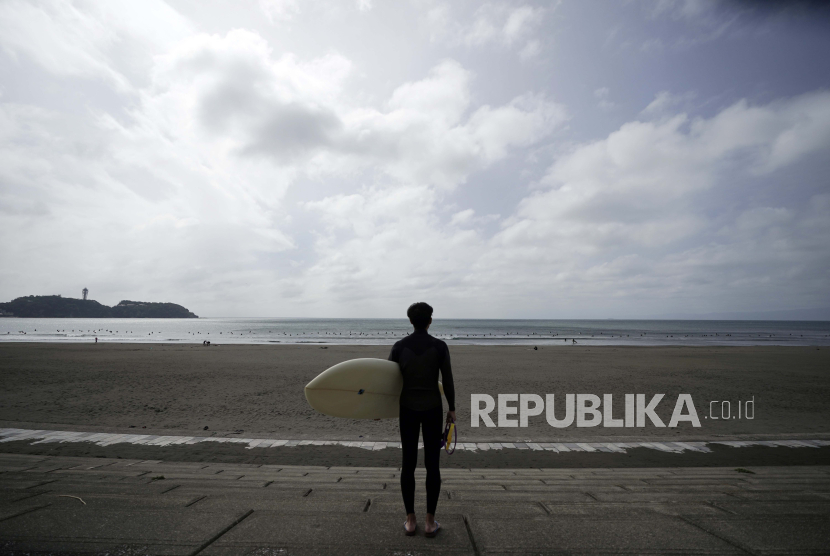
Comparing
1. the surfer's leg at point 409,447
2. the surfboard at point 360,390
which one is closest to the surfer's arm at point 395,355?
the surfboard at point 360,390

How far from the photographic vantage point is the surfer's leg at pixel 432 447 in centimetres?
306

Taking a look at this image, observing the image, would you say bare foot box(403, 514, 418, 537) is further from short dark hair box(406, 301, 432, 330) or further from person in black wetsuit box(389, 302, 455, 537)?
short dark hair box(406, 301, 432, 330)

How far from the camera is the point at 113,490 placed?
3629 mm

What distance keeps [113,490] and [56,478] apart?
2.74ft

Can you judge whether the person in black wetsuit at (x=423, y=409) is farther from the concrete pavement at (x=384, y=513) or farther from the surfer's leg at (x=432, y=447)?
the concrete pavement at (x=384, y=513)

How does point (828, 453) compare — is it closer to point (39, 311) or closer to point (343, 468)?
point (343, 468)

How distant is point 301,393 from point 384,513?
8.93 metres

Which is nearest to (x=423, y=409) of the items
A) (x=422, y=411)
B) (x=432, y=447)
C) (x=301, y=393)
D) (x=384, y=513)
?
(x=422, y=411)

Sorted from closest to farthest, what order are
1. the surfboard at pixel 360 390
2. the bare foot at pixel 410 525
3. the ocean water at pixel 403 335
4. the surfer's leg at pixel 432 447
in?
the bare foot at pixel 410 525
the surfer's leg at pixel 432 447
the surfboard at pixel 360 390
the ocean water at pixel 403 335

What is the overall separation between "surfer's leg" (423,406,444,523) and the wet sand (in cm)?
436

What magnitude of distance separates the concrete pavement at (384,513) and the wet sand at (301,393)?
307 centimetres

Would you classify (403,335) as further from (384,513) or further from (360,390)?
(384,513)

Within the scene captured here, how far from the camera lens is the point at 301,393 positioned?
37.9ft

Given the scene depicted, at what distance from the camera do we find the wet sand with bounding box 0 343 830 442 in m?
7.83
